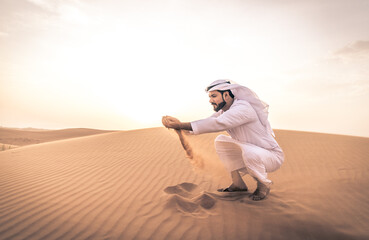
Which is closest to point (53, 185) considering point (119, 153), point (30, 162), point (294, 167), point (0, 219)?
point (0, 219)

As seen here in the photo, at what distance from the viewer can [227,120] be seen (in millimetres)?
3393

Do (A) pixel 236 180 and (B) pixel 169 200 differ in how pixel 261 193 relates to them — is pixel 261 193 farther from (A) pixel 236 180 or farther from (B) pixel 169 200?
(B) pixel 169 200

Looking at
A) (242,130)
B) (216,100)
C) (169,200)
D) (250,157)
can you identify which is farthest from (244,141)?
(169,200)

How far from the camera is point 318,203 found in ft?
12.2

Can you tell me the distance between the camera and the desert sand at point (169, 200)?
9.61 ft

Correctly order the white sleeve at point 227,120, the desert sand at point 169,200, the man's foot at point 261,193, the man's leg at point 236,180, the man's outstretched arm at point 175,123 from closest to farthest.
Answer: the desert sand at point 169,200
the white sleeve at point 227,120
the man's outstretched arm at point 175,123
the man's foot at point 261,193
the man's leg at point 236,180

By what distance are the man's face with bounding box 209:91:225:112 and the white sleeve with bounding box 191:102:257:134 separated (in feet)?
1.03

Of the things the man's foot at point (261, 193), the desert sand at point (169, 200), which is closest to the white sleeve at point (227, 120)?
the desert sand at point (169, 200)

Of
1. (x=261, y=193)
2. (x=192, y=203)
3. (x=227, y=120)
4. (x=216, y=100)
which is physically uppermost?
(x=216, y=100)

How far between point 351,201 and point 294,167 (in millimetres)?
2813

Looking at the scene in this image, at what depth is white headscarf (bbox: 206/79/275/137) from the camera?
378cm

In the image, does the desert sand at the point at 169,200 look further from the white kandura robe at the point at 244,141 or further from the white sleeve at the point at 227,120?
the white sleeve at the point at 227,120

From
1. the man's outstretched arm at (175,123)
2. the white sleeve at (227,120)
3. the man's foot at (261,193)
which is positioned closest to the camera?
the white sleeve at (227,120)

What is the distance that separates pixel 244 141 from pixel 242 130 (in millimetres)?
179
